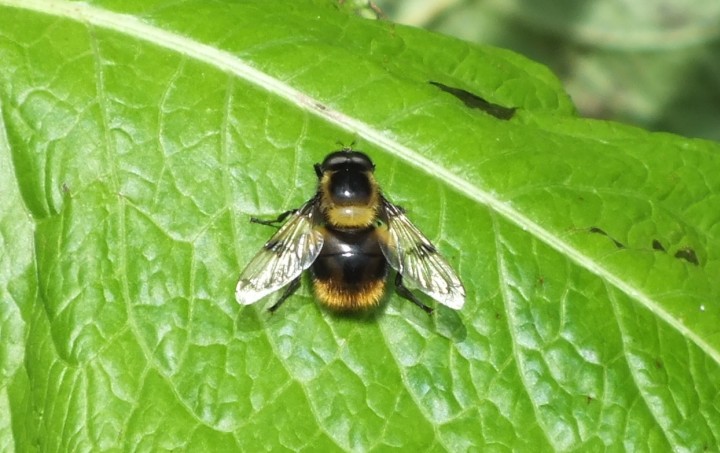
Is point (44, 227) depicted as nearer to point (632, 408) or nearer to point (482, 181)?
point (482, 181)

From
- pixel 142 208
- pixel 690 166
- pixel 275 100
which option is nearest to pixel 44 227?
pixel 142 208

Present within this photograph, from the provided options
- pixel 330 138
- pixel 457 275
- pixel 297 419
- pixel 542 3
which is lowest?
pixel 542 3

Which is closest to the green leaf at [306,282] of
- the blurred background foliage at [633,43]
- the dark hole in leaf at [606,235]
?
the dark hole in leaf at [606,235]

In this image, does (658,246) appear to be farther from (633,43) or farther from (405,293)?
(633,43)

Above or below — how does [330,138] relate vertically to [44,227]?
above

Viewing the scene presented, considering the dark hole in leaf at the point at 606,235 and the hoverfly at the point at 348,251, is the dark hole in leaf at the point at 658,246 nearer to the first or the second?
the dark hole in leaf at the point at 606,235

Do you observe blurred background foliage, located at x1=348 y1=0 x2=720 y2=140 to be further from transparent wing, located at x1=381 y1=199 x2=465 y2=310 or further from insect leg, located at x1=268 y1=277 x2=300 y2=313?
insect leg, located at x1=268 y1=277 x2=300 y2=313
